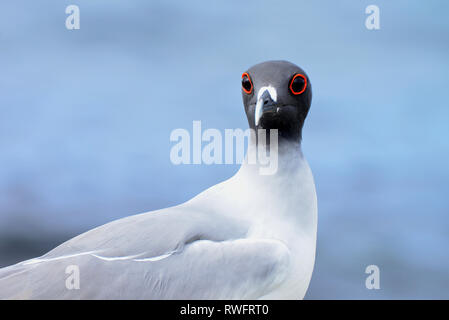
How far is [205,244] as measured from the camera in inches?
60.4

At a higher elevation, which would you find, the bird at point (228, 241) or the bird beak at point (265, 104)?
the bird beak at point (265, 104)

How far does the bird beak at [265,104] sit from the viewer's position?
1589 mm

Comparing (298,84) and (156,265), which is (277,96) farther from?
(156,265)

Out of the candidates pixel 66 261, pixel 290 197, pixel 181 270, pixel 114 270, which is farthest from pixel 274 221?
pixel 66 261

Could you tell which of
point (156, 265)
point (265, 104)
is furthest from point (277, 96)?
point (156, 265)

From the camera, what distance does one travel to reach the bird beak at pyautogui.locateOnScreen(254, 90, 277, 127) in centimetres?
159

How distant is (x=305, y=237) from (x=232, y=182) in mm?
314

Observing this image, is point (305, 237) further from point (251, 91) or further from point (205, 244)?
point (251, 91)
